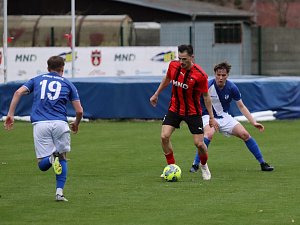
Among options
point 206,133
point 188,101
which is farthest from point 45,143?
point 206,133

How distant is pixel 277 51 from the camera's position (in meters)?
40.1

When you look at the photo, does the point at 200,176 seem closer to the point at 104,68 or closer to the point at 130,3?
the point at 104,68

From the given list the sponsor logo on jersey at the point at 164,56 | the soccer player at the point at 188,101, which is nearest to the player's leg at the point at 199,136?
the soccer player at the point at 188,101

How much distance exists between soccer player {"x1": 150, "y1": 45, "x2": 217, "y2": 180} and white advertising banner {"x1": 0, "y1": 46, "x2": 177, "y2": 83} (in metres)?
19.1

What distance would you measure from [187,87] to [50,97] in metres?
2.37

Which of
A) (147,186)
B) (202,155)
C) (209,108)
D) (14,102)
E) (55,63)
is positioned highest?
(55,63)

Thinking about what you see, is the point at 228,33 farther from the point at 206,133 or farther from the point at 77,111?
the point at 77,111

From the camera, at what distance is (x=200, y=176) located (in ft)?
43.9

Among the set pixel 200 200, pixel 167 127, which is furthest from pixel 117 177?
pixel 200 200

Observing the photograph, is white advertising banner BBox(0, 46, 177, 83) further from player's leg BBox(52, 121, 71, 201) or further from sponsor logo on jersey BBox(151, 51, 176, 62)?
player's leg BBox(52, 121, 71, 201)

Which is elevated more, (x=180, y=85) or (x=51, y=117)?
(x=180, y=85)

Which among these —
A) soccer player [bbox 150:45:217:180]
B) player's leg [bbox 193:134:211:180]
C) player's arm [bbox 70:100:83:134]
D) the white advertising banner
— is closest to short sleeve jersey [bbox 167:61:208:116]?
soccer player [bbox 150:45:217:180]

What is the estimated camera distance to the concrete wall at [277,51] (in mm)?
40188

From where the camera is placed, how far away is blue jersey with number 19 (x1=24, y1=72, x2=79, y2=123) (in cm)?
1102
